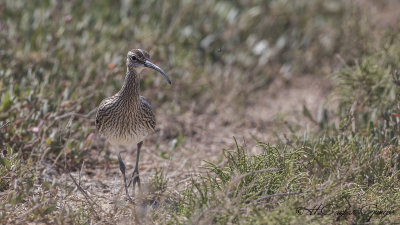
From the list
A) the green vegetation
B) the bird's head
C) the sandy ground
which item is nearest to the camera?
the green vegetation

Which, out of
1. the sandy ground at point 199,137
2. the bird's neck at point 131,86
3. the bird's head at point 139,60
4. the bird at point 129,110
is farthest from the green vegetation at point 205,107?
the bird's head at point 139,60

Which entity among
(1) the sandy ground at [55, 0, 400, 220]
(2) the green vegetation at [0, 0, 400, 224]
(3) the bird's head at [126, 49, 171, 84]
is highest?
(3) the bird's head at [126, 49, 171, 84]

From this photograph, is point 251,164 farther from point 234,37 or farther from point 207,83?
point 234,37

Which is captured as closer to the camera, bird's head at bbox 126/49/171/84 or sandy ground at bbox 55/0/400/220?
bird's head at bbox 126/49/171/84

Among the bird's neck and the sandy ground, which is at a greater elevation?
the bird's neck

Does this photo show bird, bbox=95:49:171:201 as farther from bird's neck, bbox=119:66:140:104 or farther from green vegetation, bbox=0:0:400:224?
green vegetation, bbox=0:0:400:224

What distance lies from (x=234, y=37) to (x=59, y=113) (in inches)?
147

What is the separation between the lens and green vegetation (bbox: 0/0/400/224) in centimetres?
439

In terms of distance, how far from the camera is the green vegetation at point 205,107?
14.4 ft

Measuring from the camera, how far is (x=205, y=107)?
7973 millimetres

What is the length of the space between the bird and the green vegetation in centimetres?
46

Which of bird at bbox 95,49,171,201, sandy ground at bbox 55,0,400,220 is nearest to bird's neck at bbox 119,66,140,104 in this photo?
bird at bbox 95,49,171,201

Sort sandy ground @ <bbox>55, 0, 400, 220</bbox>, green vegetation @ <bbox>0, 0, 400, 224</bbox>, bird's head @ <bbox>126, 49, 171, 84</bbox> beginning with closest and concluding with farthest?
green vegetation @ <bbox>0, 0, 400, 224</bbox>
bird's head @ <bbox>126, 49, 171, 84</bbox>
sandy ground @ <bbox>55, 0, 400, 220</bbox>

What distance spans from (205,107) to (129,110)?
9.56ft
